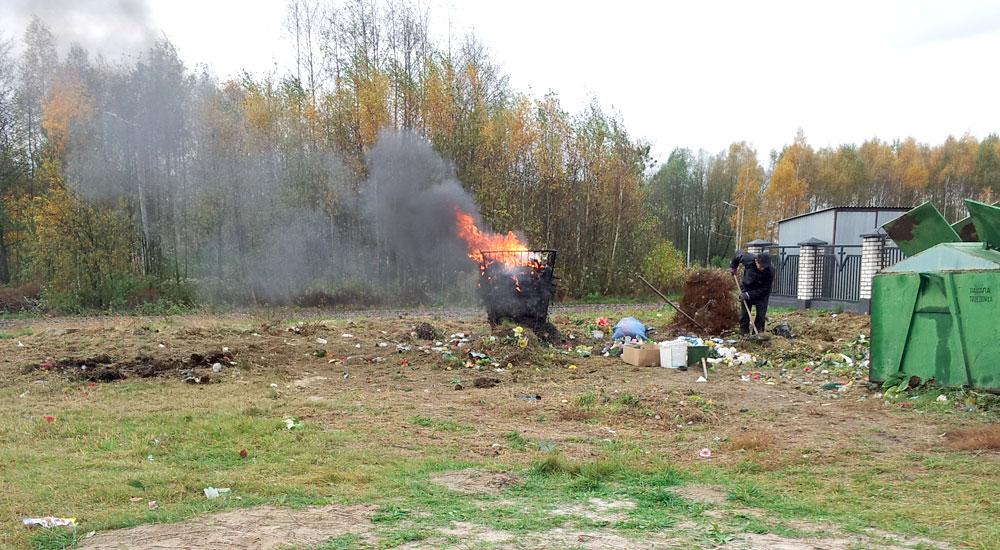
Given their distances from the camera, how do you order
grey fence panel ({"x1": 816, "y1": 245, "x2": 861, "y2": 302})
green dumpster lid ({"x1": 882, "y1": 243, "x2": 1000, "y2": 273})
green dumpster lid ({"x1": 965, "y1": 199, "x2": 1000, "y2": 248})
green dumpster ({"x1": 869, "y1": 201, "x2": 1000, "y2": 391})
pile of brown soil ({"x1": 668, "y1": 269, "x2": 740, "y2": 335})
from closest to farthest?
green dumpster ({"x1": 869, "y1": 201, "x2": 1000, "y2": 391})
green dumpster lid ({"x1": 882, "y1": 243, "x2": 1000, "y2": 273})
green dumpster lid ({"x1": 965, "y1": 199, "x2": 1000, "y2": 248})
pile of brown soil ({"x1": 668, "y1": 269, "x2": 740, "y2": 335})
grey fence panel ({"x1": 816, "y1": 245, "x2": 861, "y2": 302})

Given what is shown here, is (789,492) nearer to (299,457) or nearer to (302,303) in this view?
(299,457)

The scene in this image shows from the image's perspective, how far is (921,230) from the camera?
27.8ft

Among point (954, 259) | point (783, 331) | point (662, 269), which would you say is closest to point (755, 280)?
point (783, 331)

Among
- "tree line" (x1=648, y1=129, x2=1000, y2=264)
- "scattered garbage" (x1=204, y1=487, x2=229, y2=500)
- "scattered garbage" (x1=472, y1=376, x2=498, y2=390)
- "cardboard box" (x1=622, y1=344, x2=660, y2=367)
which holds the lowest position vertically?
"scattered garbage" (x1=472, y1=376, x2=498, y2=390)

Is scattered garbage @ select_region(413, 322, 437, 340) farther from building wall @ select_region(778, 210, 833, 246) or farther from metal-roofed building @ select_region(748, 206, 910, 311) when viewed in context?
building wall @ select_region(778, 210, 833, 246)

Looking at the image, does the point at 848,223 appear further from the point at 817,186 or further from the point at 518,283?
the point at 817,186

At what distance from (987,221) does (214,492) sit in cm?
843

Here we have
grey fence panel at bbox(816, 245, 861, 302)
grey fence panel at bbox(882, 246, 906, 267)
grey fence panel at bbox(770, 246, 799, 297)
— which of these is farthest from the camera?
grey fence panel at bbox(770, 246, 799, 297)

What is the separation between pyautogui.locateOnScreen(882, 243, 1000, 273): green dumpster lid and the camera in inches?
268

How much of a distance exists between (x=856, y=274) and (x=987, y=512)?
15.2m

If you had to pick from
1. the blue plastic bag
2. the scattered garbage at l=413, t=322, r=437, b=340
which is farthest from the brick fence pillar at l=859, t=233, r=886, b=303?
the scattered garbage at l=413, t=322, r=437, b=340

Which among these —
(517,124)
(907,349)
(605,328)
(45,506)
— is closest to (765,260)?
(605,328)

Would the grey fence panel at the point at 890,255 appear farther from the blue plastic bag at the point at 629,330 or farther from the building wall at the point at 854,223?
the building wall at the point at 854,223

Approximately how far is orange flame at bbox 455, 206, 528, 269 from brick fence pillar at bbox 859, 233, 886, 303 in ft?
29.7
